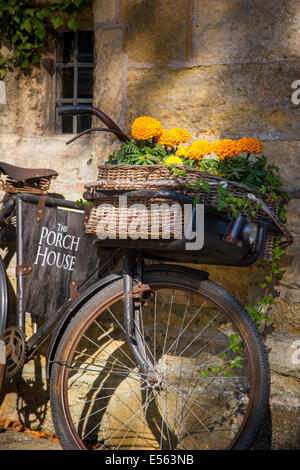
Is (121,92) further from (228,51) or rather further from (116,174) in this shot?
(116,174)

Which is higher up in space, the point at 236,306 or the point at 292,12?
the point at 292,12

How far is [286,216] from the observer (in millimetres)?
2322

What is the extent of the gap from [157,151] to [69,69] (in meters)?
1.20

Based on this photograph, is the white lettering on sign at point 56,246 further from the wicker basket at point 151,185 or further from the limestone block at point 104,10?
the limestone block at point 104,10

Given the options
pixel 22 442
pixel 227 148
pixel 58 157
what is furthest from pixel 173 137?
pixel 22 442

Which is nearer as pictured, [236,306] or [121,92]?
[236,306]

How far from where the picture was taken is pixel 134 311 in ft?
7.06

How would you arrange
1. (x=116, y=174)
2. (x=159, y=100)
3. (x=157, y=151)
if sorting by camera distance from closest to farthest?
(x=116, y=174), (x=157, y=151), (x=159, y=100)

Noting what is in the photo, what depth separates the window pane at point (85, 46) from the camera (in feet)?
9.75

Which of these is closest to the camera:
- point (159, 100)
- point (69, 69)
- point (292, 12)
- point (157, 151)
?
point (157, 151)

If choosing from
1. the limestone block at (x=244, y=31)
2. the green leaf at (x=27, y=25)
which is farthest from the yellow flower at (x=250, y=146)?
the green leaf at (x=27, y=25)

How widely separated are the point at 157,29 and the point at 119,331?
1.60 meters

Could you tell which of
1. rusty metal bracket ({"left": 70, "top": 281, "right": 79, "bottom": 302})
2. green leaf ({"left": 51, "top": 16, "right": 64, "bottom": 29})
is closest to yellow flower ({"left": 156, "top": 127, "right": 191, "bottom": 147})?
rusty metal bracket ({"left": 70, "top": 281, "right": 79, "bottom": 302})

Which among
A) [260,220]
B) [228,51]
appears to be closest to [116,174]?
[260,220]
